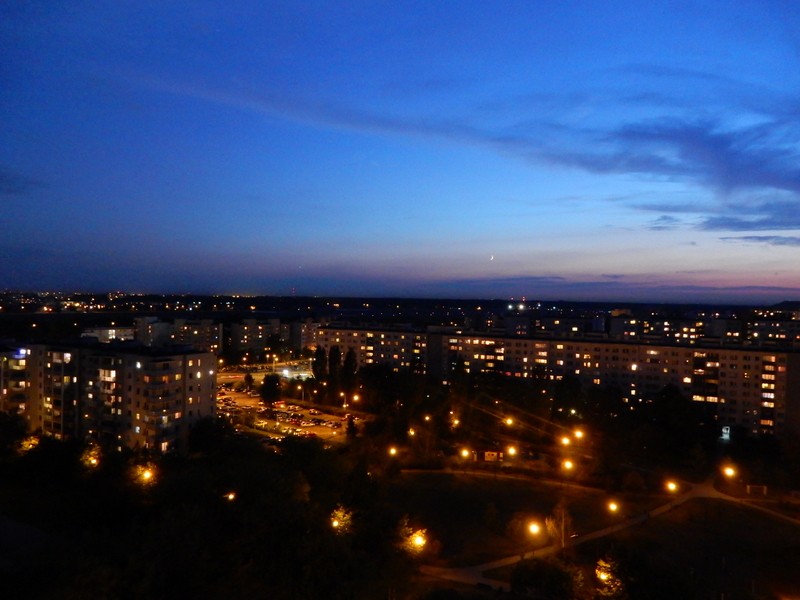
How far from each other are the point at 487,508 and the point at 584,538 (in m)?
1.45

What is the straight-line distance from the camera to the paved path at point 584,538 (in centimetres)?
673

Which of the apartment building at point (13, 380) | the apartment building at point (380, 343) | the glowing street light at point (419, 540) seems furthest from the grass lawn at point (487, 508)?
the apartment building at point (380, 343)

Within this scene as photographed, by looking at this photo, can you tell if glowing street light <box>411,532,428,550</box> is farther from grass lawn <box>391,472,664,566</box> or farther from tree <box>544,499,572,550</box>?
tree <box>544,499,572,550</box>

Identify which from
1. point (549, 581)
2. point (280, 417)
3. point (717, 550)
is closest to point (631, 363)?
point (280, 417)

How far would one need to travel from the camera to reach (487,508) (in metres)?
8.82

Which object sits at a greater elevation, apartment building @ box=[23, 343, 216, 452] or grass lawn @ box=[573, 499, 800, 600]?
apartment building @ box=[23, 343, 216, 452]

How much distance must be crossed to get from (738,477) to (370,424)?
700 cm

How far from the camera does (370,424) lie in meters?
13.0

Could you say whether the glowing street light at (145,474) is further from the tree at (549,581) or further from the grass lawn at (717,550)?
the grass lawn at (717,550)

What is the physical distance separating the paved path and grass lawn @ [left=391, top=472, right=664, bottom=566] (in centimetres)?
15

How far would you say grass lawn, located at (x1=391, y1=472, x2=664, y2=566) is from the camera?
7730mm

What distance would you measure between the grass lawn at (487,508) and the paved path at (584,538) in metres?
0.15

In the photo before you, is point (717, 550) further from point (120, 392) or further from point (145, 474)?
point (120, 392)

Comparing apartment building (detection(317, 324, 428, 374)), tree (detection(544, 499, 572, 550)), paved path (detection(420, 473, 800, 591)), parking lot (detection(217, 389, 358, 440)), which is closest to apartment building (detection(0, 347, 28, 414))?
parking lot (detection(217, 389, 358, 440))
